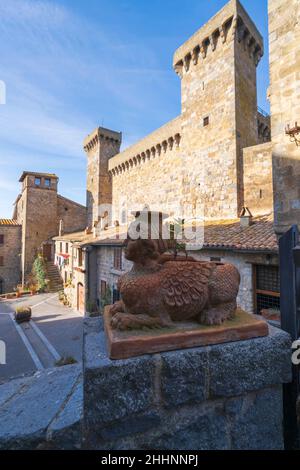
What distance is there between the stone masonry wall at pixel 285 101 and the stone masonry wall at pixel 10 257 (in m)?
27.6

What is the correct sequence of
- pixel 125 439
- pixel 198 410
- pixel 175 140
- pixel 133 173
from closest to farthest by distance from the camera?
pixel 125 439, pixel 198 410, pixel 175 140, pixel 133 173

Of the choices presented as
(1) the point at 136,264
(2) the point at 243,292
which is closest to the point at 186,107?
(2) the point at 243,292

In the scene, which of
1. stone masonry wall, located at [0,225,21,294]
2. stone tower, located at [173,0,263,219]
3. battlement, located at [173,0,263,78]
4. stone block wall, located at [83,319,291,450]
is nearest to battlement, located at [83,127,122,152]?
battlement, located at [173,0,263,78]

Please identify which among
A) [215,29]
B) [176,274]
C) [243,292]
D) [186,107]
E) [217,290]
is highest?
[215,29]

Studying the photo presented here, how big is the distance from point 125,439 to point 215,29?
53.3 ft

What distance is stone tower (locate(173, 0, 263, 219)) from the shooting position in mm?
11461

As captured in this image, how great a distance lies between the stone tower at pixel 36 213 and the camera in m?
25.4

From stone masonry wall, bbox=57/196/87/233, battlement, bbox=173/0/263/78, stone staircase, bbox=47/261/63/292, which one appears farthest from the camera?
stone masonry wall, bbox=57/196/87/233

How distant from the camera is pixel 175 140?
52.3 feet

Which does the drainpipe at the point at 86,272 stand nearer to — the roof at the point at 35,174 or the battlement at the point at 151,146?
the battlement at the point at 151,146

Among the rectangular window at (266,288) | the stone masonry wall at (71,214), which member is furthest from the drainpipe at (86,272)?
the stone masonry wall at (71,214)

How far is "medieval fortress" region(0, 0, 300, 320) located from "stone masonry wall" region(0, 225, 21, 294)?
280cm

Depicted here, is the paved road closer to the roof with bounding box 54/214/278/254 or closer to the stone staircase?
the stone staircase
